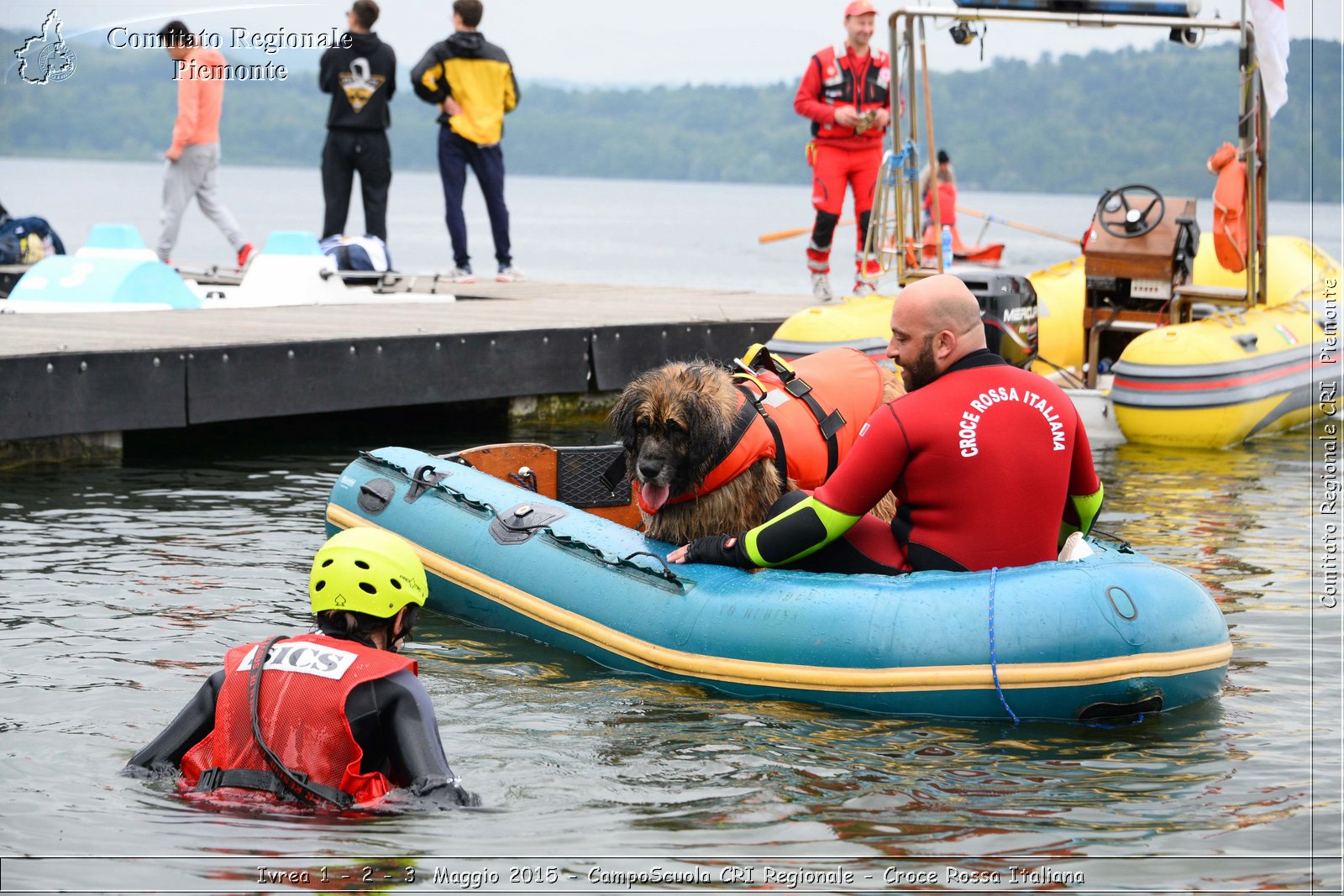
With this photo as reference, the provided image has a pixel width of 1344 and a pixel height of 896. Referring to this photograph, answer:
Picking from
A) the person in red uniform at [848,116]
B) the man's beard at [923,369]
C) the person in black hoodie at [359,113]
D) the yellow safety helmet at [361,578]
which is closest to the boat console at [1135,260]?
the person in red uniform at [848,116]

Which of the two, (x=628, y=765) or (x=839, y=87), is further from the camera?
(x=839, y=87)

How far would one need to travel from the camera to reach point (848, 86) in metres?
12.6

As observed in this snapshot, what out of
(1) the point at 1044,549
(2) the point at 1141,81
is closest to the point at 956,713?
(1) the point at 1044,549

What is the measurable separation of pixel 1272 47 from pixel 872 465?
22.8ft

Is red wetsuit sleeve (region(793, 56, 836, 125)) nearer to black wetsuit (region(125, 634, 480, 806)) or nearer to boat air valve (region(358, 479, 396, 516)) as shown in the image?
boat air valve (region(358, 479, 396, 516))

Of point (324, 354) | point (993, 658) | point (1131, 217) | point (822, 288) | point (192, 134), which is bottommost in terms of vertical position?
point (993, 658)

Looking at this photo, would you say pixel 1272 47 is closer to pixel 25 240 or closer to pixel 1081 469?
pixel 1081 469

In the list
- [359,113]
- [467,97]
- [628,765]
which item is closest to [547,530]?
[628,765]

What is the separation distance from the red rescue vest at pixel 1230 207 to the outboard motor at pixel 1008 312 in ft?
4.85

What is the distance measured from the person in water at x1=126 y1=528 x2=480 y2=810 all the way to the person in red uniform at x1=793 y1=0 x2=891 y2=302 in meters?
8.70

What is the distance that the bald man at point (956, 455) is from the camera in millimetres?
4941

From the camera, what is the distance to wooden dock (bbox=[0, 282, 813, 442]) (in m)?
8.84

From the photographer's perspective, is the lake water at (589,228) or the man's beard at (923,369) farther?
the lake water at (589,228)

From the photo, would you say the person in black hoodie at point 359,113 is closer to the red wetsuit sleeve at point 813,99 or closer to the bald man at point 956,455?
the red wetsuit sleeve at point 813,99
